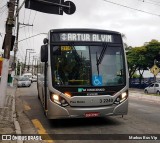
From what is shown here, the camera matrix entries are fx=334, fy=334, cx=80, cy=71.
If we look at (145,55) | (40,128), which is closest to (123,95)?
(40,128)

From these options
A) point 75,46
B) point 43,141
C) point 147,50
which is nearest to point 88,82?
point 75,46

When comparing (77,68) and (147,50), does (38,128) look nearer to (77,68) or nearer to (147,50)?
(77,68)

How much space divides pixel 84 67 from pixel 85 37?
3.44ft

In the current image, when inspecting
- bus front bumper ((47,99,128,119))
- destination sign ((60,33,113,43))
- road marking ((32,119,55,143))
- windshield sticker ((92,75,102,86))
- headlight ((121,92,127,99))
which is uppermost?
destination sign ((60,33,113,43))

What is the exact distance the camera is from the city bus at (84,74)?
1027 centimetres

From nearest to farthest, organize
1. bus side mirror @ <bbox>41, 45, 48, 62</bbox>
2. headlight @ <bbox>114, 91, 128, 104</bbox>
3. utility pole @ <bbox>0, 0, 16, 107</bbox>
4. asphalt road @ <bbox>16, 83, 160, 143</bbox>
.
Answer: asphalt road @ <bbox>16, 83, 160, 143</bbox>, bus side mirror @ <bbox>41, 45, 48, 62</bbox>, headlight @ <bbox>114, 91, 128, 104</bbox>, utility pole @ <bbox>0, 0, 16, 107</bbox>

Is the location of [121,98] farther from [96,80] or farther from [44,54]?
[44,54]

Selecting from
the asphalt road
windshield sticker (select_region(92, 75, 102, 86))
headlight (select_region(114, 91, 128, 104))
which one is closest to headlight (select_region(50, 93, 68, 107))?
the asphalt road


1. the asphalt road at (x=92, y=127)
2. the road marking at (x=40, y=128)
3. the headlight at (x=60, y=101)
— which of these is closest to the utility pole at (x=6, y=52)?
the asphalt road at (x=92, y=127)

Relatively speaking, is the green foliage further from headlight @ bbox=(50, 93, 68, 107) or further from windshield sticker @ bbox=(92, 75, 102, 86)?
headlight @ bbox=(50, 93, 68, 107)

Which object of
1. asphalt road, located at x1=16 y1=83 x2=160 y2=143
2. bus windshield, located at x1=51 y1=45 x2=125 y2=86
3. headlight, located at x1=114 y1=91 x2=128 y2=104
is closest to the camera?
asphalt road, located at x1=16 y1=83 x2=160 y2=143

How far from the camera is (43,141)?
8594 millimetres

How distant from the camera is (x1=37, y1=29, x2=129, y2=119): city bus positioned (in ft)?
33.7

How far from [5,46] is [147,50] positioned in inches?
1698
